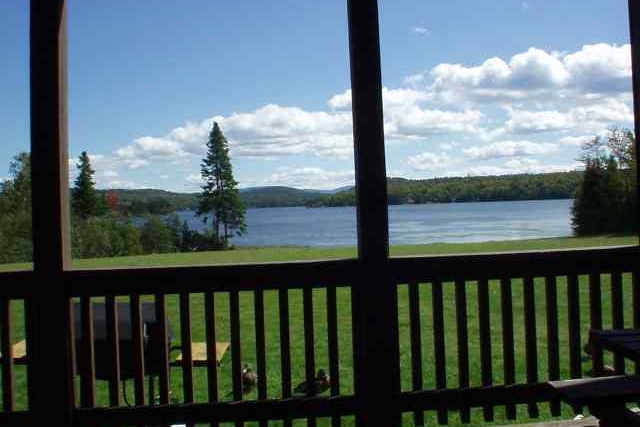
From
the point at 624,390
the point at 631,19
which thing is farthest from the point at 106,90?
the point at 624,390

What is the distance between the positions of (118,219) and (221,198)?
314cm

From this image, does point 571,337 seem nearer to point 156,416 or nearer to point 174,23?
point 156,416

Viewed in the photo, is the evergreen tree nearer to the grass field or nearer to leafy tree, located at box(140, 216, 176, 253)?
the grass field

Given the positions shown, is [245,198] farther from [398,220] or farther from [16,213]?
[16,213]

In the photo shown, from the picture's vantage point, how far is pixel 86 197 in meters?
8.02

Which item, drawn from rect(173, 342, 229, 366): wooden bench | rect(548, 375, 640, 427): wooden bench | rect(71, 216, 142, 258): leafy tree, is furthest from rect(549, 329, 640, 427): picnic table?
rect(71, 216, 142, 258): leafy tree

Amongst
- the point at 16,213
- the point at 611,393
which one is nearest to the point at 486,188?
the point at 611,393

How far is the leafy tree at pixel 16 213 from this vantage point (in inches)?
293

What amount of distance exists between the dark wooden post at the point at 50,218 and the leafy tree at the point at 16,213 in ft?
17.7

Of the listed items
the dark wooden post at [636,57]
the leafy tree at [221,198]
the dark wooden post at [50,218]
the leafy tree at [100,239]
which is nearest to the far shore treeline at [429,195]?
the leafy tree at [221,198]

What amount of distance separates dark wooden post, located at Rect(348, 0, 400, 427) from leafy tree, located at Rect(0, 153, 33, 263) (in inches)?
240

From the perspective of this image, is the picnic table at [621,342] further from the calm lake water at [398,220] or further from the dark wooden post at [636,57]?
the calm lake water at [398,220]

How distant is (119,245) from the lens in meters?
8.28

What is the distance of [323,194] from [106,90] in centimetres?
198
